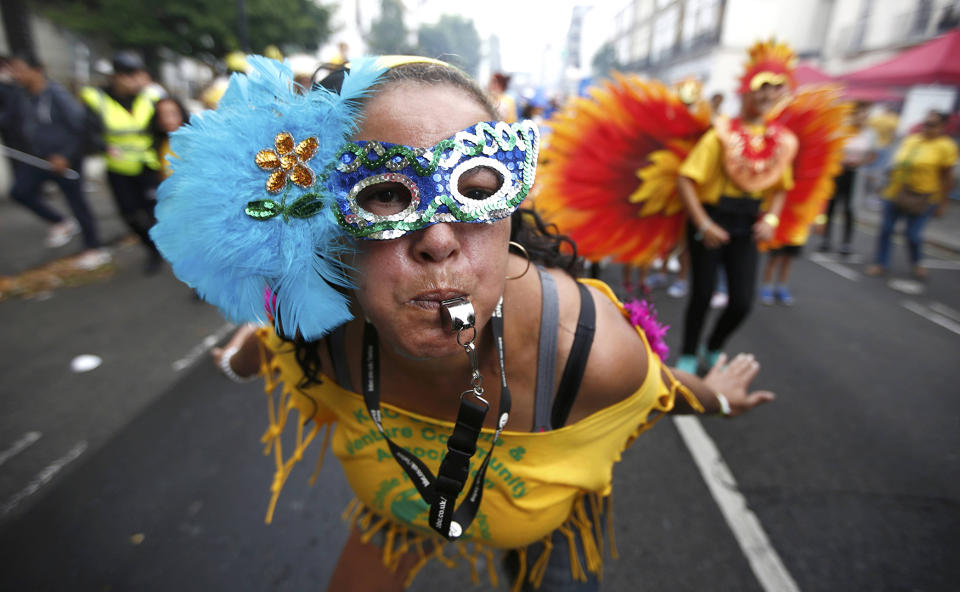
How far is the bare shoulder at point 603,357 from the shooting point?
3.68 feet

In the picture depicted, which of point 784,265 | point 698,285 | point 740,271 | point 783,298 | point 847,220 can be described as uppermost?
point 740,271

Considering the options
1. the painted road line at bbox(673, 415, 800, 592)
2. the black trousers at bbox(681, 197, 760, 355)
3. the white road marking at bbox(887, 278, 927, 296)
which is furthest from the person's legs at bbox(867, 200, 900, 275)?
the painted road line at bbox(673, 415, 800, 592)

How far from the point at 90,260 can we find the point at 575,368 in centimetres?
667

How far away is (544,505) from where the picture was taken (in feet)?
3.93

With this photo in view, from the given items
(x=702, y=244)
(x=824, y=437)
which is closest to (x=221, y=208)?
(x=702, y=244)

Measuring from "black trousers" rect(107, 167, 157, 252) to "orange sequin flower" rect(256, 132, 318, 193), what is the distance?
215 inches

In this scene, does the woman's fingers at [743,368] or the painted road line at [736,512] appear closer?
the woman's fingers at [743,368]

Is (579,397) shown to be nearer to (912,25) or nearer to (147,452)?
(147,452)

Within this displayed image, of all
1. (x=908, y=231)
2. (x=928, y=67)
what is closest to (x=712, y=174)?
(x=908, y=231)

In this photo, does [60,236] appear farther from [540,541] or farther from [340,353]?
[540,541]

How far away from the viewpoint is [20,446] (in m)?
2.71

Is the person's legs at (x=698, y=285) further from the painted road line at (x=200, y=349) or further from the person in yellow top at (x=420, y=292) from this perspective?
the painted road line at (x=200, y=349)

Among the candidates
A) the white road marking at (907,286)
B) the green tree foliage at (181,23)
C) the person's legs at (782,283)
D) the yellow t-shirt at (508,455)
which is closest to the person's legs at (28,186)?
the yellow t-shirt at (508,455)

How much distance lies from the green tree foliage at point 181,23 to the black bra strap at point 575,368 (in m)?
18.6
